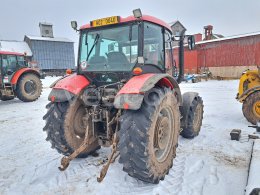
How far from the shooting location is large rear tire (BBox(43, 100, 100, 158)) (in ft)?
11.5

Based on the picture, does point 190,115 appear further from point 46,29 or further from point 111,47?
point 46,29

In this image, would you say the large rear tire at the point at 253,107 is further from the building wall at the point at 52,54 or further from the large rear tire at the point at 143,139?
the building wall at the point at 52,54

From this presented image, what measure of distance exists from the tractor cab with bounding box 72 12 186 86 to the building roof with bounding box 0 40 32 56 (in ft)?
113

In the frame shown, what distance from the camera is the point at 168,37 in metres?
4.12

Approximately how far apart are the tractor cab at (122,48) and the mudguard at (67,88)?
0.22 meters

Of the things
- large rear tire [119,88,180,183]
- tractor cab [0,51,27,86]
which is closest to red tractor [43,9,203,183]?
large rear tire [119,88,180,183]

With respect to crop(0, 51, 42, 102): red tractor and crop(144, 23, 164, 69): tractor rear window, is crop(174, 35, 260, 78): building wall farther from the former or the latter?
crop(144, 23, 164, 69): tractor rear window

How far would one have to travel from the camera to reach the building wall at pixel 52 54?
35625 mm

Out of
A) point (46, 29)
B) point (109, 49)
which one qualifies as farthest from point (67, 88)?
point (46, 29)

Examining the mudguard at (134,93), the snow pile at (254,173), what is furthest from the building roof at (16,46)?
the snow pile at (254,173)

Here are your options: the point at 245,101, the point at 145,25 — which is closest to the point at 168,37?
the point at 145,25

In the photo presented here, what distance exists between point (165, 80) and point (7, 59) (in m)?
9.37

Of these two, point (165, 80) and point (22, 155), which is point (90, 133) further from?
point (22, 155)

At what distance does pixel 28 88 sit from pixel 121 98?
930 centimetres
